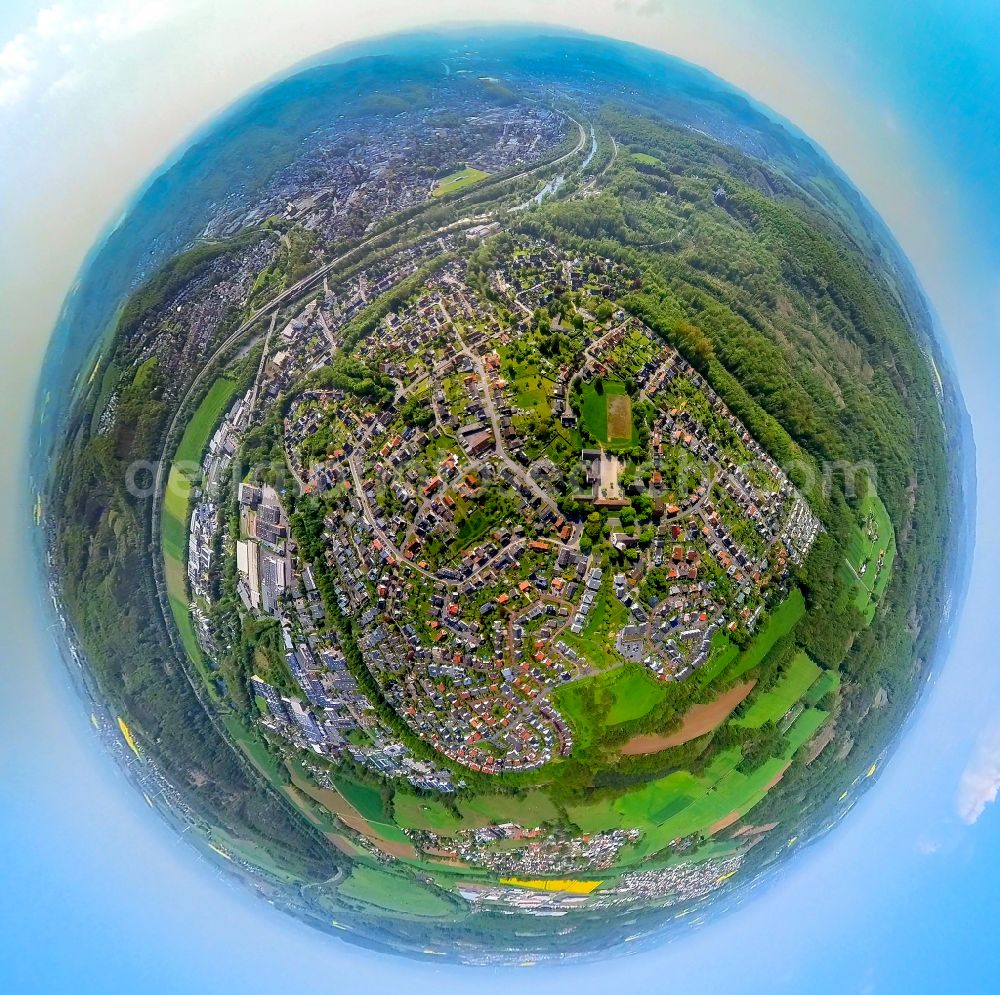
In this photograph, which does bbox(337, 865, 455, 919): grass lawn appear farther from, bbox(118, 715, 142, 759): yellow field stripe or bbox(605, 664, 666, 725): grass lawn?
bbox(605, 664, 666, 725): grass lawn

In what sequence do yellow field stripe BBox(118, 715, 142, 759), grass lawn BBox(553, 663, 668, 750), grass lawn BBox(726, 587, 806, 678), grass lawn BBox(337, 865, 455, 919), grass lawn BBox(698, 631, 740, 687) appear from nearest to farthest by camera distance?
1. grass lawn BBox(553, 663, 668, 750)
2. grass lawn BBox(698, 631, 740, 687)
3. grass lawn BBox(726, 587, 806, 678)
4. grass lawn BBox(337, 865, 455, 919)
5. yellow field stripe BBox(118, 715, 142, 759)

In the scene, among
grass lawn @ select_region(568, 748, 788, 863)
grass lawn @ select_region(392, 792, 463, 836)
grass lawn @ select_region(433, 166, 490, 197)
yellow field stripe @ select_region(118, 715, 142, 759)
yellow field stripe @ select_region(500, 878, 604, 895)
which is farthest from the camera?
yellow field stripe @ select_region(118, 715, 142, 759)

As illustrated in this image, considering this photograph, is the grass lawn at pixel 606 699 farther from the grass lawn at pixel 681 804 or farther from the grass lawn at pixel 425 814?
the grass lawn at pixel 425 814

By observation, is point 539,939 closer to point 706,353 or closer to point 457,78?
point 706,353

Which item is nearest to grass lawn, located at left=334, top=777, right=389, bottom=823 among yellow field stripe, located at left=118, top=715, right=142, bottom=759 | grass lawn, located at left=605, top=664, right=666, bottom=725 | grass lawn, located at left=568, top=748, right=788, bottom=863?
grass lawn, located at left=568, top=748, right=788, bottom=863

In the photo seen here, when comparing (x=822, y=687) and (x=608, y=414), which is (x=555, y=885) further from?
(x=608, y=414)

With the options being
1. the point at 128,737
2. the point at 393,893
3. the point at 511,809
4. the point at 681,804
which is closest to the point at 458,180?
the point at 511,809

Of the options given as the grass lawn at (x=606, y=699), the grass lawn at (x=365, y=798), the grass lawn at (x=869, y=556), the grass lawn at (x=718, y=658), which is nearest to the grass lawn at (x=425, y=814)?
the grass lawn at (x=365, y=798)
